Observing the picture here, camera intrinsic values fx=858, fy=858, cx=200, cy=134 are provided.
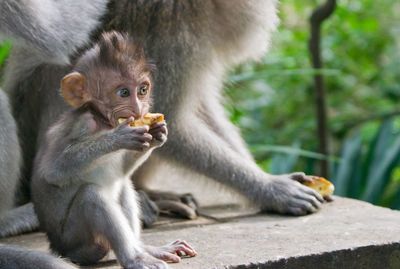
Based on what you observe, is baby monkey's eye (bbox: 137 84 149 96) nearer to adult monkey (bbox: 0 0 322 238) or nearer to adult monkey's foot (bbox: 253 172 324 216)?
adult monkey (bbox: 0 0 322 238)

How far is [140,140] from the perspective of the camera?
335cm

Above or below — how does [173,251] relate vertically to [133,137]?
below

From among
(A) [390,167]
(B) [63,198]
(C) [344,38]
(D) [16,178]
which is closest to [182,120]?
(D) [16,178]

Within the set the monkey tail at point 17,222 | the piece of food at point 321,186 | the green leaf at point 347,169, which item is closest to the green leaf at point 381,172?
the green leaf at point 347,169

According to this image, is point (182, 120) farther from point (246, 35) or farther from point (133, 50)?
point (133, 50)

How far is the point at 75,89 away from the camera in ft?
11.9

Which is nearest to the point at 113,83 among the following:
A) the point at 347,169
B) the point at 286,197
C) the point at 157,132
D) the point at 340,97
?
the point at 157,132

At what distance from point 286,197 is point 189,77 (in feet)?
2.90

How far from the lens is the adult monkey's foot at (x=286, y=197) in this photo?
488cm

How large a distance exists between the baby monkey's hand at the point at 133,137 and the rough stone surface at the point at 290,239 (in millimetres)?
669

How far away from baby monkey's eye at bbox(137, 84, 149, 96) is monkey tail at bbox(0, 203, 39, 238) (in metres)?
1.22

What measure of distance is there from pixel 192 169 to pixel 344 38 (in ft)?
15.3

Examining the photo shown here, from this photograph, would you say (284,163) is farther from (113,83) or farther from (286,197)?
(113,83)

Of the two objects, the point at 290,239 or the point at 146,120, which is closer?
the point at 146,120
